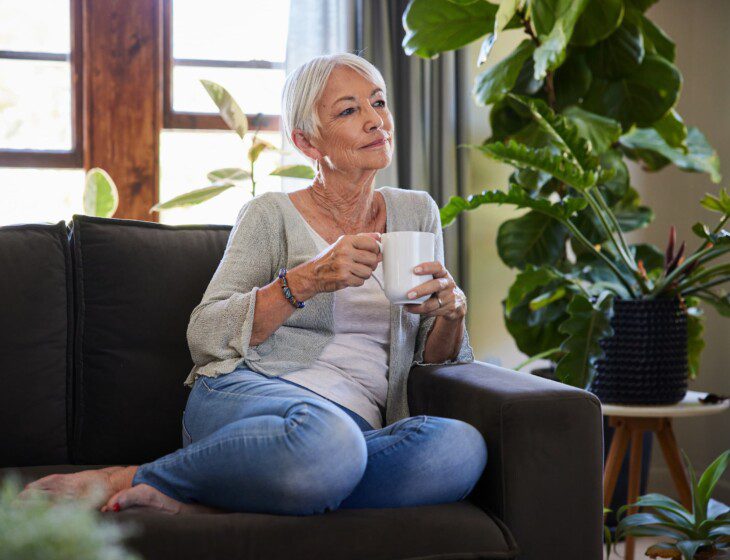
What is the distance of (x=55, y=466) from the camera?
1.57 meters

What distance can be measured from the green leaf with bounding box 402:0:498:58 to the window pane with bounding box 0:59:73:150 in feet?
4.57

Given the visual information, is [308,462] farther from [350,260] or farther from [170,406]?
[170,406]

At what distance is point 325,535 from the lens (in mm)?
1189

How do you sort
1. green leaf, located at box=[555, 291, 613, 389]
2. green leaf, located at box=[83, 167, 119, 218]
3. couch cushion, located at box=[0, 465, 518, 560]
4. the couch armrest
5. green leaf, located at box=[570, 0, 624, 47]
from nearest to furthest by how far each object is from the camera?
couch cushion, located at box=[0, 465, 518, 560] < the couch armrest < green leaf, located at box=[555, 291, 613, 389] < green leaf, located at box=[570, 0, 624, 47] < green leaf, located at box=[83, 167, 119, 218]

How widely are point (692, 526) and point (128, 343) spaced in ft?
3.89

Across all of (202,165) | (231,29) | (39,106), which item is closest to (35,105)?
(39,106)

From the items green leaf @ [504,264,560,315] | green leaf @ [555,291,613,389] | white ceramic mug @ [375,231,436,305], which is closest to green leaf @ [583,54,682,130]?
green leaf @ [504,264,560,315]

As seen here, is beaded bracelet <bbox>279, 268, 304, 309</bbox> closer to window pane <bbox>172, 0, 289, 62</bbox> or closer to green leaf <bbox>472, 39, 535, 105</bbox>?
green leaf <bbox>472, 39, 535, 105</bbox>

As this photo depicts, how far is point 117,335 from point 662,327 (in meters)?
1.37

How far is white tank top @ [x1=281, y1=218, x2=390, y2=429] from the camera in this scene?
1.57 m

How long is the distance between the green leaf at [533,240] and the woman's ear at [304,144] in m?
1.07

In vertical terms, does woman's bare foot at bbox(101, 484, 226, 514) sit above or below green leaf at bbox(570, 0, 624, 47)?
below

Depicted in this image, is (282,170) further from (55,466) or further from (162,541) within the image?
(162,541)

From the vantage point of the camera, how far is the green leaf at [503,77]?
2561 millimetres
